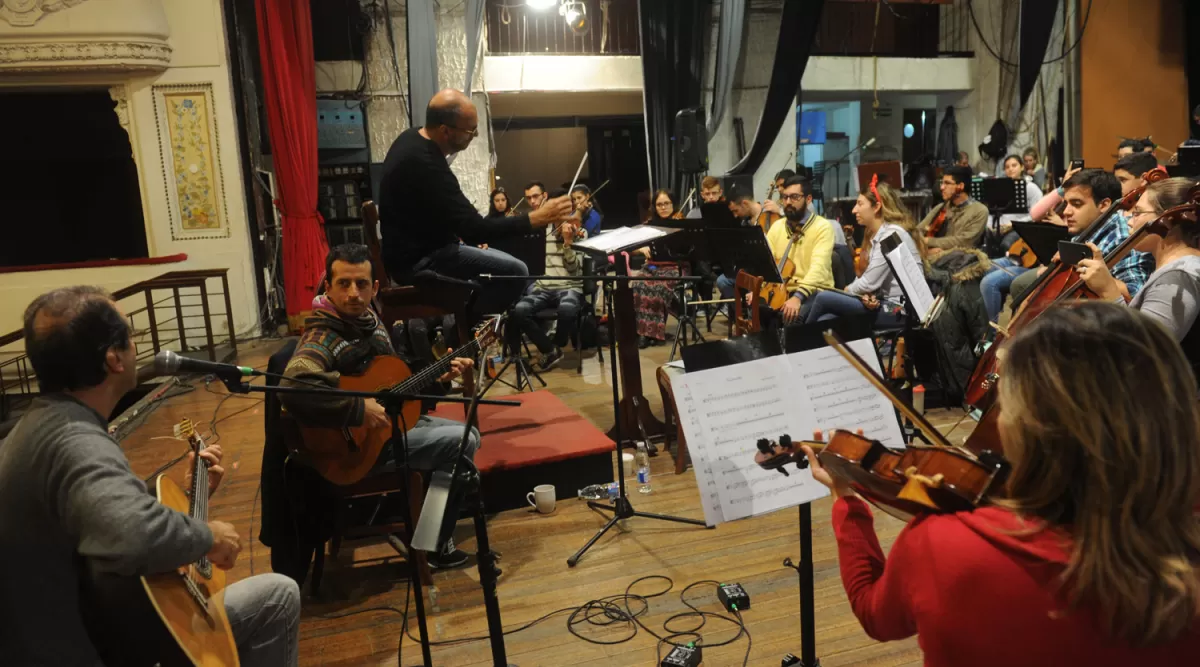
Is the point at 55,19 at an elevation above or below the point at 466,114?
above

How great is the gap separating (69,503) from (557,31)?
9639 mm

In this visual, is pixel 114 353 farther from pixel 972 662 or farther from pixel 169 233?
pixel 169 233

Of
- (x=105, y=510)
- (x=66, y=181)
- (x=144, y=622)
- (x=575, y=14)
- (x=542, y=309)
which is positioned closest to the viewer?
(x=105, y=510)

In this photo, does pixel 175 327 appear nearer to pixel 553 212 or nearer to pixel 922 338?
pixel 553 212

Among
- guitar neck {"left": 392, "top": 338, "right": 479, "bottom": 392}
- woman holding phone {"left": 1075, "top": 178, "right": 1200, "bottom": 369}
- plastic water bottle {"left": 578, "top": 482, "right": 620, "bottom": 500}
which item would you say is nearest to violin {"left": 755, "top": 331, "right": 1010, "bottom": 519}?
guitar neck {"left": 392, "top": 338, "right": 479, "bottom": 392}

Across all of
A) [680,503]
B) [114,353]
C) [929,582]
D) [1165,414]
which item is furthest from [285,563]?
[1165,414]

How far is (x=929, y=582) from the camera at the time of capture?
4.23 ft

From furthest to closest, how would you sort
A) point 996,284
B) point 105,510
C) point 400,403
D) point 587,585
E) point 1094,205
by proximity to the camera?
point 996,284 → point 1094,205 → point 587,585 → point 400,403 → point 105,510

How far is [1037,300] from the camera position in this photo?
3.35 m

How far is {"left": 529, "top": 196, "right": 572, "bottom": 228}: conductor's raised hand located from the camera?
141 inches

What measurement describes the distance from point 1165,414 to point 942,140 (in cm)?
1250

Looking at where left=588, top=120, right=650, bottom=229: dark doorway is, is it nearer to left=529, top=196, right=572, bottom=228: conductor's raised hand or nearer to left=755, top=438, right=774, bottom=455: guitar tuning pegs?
left=529, top=196, right=572, bottom=228: conductor's raised hand

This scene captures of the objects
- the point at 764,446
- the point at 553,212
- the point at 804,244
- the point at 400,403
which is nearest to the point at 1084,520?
the point at 764,446

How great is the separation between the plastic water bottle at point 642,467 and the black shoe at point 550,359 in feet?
7.74
